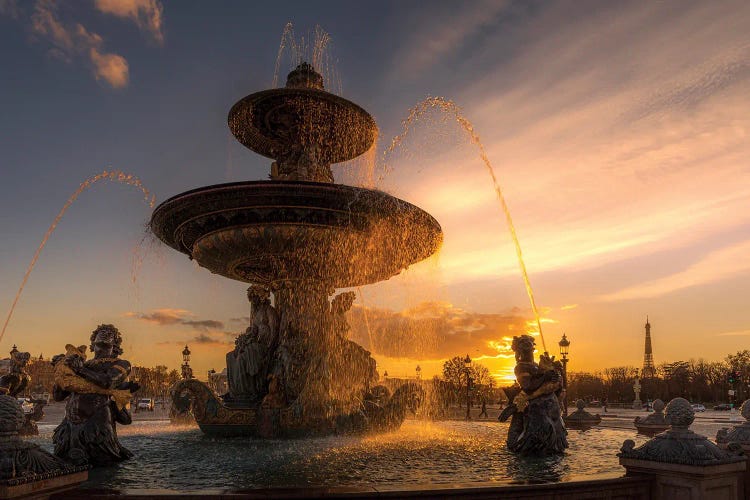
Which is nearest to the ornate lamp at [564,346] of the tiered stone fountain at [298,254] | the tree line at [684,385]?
the tiered stone fountain at [298,254]

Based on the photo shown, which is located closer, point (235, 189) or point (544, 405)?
point (544, 405)

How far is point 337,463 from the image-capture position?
24.5 feet

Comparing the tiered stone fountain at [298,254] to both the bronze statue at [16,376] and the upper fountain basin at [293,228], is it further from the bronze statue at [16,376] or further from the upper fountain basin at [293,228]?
the bronze statue at [16,376]

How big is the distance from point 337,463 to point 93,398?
10.6 feet

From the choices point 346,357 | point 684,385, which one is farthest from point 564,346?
point 684,385

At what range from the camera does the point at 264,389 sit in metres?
12.0

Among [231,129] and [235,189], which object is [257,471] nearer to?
[235,189]

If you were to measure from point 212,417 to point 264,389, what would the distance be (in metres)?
1.31

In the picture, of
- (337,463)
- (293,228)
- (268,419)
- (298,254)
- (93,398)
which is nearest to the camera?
(337,463)

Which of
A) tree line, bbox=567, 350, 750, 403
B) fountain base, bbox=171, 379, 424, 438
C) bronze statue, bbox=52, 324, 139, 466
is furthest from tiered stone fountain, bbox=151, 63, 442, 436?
tree line, bbox=567, 350, 750, 403

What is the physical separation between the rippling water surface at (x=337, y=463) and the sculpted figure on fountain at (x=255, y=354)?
53.5 inches

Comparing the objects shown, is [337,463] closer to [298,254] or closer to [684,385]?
[298,254]

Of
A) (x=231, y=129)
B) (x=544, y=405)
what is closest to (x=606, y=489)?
(x=544, y=405)

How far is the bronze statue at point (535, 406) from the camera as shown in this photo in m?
8.20
